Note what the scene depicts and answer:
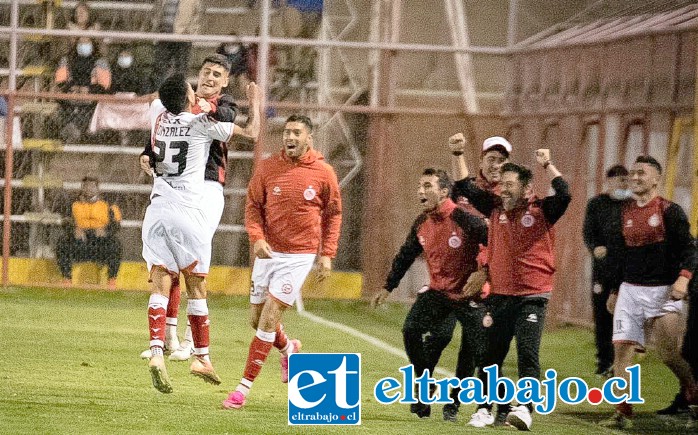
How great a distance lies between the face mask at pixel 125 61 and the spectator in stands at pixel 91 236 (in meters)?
1.32

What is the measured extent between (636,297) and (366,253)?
277 inches

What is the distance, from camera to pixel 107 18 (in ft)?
51.3

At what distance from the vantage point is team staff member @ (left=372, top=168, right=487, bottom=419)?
26.0ft

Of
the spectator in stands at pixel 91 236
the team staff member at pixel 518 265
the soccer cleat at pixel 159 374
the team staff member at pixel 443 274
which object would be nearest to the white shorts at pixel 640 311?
the team staff member at pixel 518 265

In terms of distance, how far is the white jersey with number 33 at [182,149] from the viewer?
780 cm

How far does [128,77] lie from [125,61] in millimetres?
175

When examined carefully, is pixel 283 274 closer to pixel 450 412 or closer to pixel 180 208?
pixel 180 208

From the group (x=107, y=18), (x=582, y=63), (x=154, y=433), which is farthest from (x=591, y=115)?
(x=154, y=433)

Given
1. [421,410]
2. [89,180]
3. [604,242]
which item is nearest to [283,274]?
[421,410]

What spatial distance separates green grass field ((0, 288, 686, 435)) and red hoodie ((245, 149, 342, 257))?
0.99m

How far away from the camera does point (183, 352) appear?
9281 mm

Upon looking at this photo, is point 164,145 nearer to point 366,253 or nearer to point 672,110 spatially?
point 672,110

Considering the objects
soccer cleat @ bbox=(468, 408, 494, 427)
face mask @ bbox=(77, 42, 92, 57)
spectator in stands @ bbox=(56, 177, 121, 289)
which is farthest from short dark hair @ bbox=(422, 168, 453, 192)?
face mask @ bbox=(77, 42, 92, 57)

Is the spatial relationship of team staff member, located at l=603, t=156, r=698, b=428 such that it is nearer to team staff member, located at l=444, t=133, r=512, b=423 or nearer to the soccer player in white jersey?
team staff member, located at l=444, t=133, r=512, b=423
